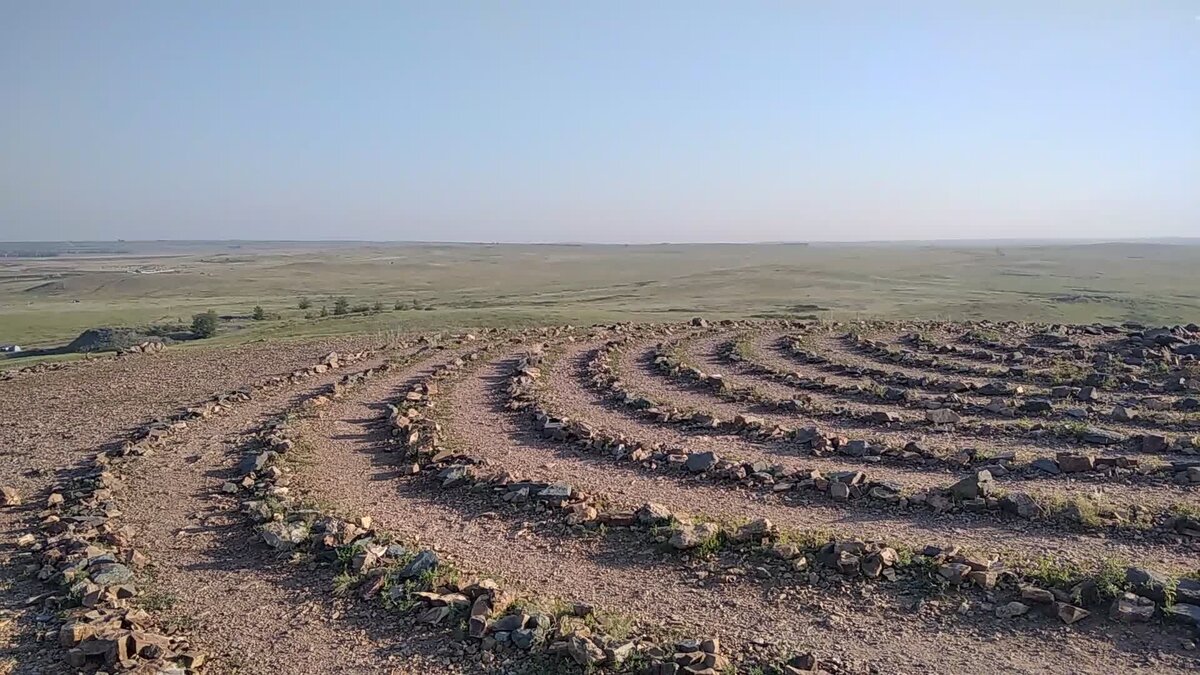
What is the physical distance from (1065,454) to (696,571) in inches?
254

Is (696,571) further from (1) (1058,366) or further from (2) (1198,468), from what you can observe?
(1) (1058,366)

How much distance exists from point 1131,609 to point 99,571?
32.3ft

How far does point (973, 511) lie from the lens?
9875 millimetres

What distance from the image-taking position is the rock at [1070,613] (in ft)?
23.1

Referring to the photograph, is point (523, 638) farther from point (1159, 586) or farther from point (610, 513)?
point (1159, 586)

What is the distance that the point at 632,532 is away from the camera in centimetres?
953

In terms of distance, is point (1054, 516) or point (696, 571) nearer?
point (696, 571)

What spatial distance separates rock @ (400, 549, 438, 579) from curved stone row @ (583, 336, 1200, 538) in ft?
14.9

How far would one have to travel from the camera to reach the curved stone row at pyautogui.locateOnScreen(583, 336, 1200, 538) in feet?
30.4

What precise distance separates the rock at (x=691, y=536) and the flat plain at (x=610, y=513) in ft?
0.13

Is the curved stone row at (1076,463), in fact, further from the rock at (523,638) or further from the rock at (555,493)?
the rock at (523,638)

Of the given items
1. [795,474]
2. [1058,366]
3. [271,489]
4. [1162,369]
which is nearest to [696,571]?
[795,474]

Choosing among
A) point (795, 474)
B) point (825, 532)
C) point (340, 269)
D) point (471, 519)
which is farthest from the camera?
point (340, 269)

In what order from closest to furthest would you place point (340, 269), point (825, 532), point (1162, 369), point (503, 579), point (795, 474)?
point (503, 579) < point (825, 532) < point (795, 474) < point (1162, 369) < point (340, 269)
